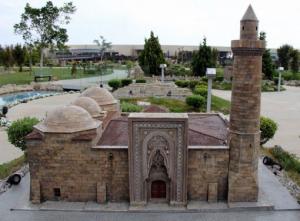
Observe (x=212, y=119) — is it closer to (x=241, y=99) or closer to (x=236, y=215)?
(x=241, y=99)

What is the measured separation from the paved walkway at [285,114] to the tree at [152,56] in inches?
494

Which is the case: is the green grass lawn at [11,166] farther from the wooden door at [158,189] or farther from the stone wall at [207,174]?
the stone wall at [207,174]

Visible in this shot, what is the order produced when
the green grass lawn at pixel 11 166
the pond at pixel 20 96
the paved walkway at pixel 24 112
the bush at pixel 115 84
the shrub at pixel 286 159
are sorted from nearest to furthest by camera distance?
the green grass lawn at pixel 11 166
the shrub at pixel 286 159
the paved walkway at pixel 24 112
the pond at pixel 20 96
the bush at pixel 115 84

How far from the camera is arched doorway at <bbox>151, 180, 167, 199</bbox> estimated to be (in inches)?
518

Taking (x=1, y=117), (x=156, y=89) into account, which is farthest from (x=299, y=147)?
(x=1, y=117)

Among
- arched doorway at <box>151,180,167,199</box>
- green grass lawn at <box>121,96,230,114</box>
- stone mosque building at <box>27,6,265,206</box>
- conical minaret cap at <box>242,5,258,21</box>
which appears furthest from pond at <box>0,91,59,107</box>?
conical minaret cap at <box>242,5,258,21</box>

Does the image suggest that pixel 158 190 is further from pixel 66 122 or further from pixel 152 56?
pixel 152 56

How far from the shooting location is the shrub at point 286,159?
55.0 ft

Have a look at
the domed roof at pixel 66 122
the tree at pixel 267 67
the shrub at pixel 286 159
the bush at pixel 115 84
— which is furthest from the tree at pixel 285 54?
the domed roof at pixel 66 122

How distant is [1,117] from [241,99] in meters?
21.6

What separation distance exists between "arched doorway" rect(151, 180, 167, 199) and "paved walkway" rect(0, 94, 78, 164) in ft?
31.6

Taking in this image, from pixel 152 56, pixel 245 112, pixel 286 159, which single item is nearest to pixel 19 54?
pixel 152 56

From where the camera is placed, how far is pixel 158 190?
43.4ft

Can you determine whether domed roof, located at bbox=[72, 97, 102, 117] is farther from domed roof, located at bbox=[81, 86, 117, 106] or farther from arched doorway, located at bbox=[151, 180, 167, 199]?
arched doorway, located at bbox=[151, 180, 167, 199]
